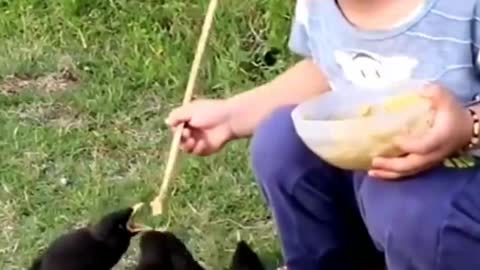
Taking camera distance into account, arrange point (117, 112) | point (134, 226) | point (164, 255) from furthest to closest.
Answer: point (117, 112) → point (134, 226) → point (164, 255)

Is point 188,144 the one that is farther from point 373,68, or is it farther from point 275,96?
point 373,68

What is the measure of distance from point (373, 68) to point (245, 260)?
1.22 feet

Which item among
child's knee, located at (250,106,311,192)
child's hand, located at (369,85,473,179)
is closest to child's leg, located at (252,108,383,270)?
child's knee, located at (250,106,311,192)

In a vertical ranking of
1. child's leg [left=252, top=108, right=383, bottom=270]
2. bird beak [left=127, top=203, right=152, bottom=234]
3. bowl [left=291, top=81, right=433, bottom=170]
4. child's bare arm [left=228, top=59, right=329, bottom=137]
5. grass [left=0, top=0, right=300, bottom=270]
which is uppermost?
bowl [left=291, top=81, right=433, bottom=170]

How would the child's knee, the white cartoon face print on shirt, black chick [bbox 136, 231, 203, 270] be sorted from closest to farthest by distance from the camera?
the white cartoon face print on shirt
the child's knee
black chick [bbox 136, 231, 203, 270]

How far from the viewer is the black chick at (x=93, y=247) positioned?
1.82 metres

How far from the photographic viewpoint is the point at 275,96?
1748 millimetres

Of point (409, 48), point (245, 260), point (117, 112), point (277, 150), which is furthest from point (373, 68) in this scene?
point (117, 112)

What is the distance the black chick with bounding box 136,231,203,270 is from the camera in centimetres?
179

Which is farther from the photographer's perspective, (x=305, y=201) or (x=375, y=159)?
(x=305, y=201)

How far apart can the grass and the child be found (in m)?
0.29

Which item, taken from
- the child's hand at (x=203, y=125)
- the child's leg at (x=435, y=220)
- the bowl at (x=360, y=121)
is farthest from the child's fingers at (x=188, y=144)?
the child's leg at (x=435, y=220)

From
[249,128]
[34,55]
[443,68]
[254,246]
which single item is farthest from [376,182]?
[34,55]

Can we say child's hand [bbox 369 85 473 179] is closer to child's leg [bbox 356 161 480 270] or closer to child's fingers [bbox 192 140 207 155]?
child's leg [bbox 356 161 480 270]
